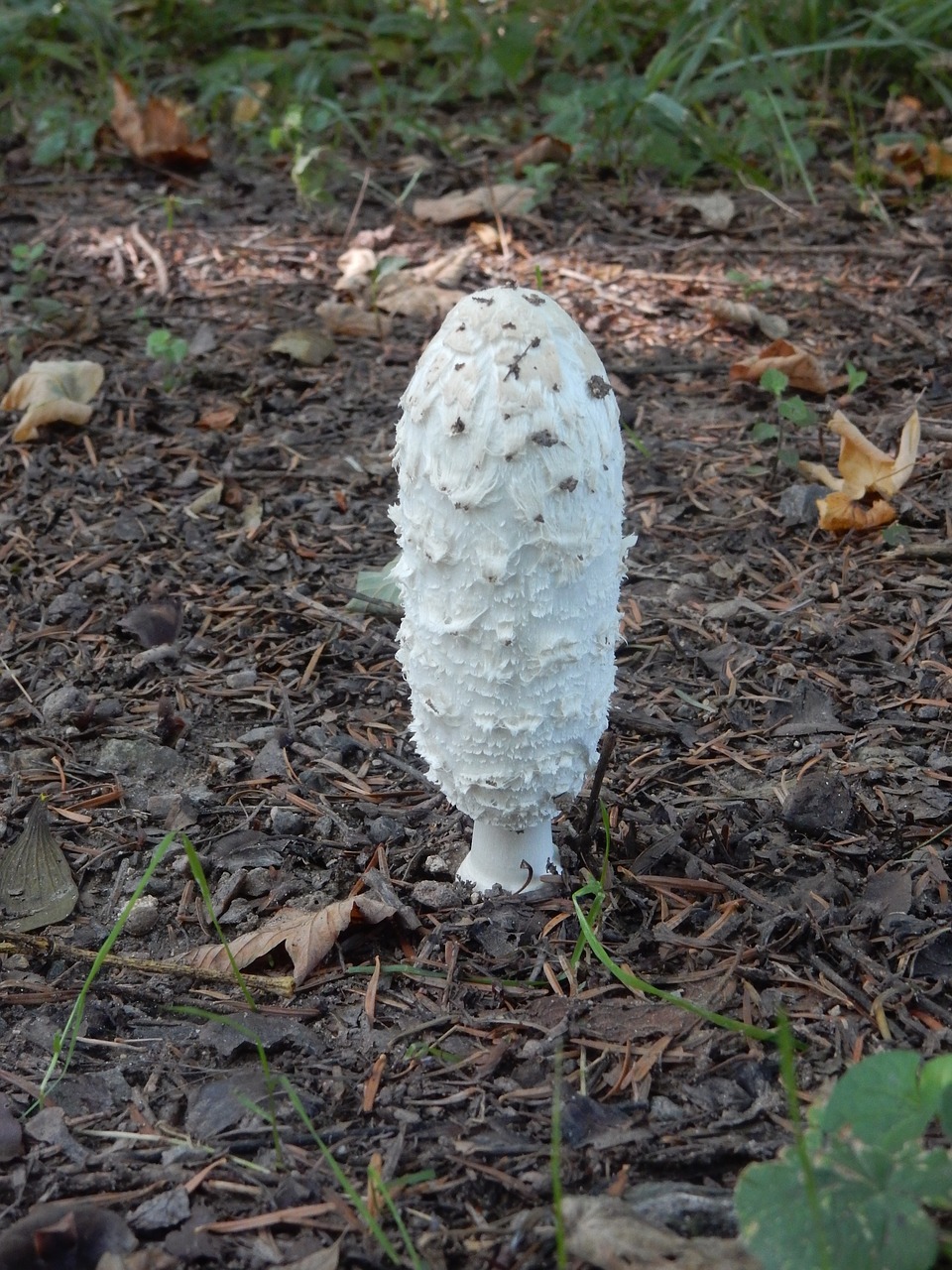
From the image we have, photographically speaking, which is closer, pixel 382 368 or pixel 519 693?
pixel 519 693

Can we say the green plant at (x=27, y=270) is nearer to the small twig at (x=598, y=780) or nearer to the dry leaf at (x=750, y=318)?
the dry leaf at (x=750, y=318)

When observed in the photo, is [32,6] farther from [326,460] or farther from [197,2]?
[326,460]

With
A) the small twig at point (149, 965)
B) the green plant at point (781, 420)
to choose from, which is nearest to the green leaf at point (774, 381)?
the green plant at point (781, 420)

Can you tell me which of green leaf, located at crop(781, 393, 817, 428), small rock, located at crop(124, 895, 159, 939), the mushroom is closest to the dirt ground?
small rock, located at crop(124, 895, 159, 939)

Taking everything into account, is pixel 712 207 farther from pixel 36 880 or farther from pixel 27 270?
pixel 36 880

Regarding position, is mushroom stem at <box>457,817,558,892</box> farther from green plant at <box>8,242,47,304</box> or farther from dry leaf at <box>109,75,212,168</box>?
dry leaf at <box>109,75,212,168</box>

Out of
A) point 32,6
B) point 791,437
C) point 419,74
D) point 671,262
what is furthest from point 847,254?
point 32,6

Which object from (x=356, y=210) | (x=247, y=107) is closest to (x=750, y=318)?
(x=356, y=210)
